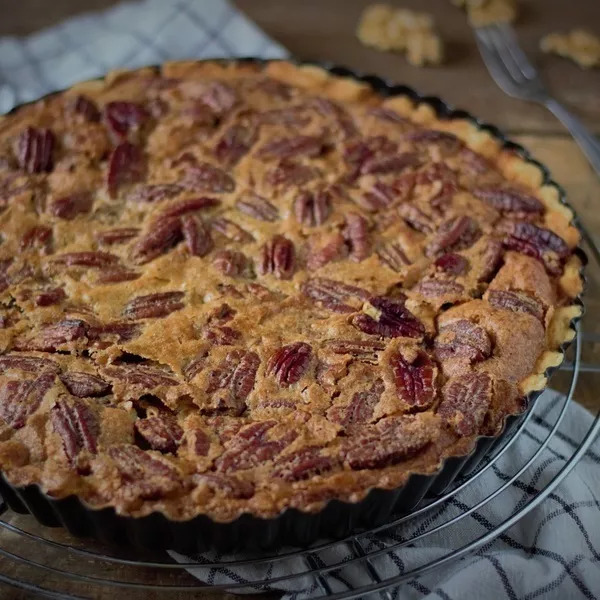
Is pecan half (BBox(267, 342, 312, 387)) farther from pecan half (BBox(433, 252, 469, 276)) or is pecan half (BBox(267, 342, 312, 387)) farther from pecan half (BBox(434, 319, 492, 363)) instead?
pecan half (BBox(433, 252, 469, 276))

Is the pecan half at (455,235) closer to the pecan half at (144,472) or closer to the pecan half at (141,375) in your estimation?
the pecan half at (141,375)

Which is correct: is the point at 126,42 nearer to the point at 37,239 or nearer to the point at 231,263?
the point at 37,239

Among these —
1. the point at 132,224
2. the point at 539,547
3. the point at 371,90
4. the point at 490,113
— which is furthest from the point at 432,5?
the point at 539,547

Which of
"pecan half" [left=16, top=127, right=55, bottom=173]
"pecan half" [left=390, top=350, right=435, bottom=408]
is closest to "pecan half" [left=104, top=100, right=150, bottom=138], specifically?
"pecan half" [left=16, top=127, right=55, bottom=173]

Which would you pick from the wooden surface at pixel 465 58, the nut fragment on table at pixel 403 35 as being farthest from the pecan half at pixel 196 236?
the nut fragment on table at pixel 403 35

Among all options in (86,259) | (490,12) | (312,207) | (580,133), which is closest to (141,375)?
(86,259)

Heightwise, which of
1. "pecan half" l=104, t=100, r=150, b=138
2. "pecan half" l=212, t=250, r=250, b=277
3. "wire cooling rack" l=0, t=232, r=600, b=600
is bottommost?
"wire cooling rack" l=0, t=232, r=600, b=600

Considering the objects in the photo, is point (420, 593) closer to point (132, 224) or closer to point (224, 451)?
point (224, 451)
